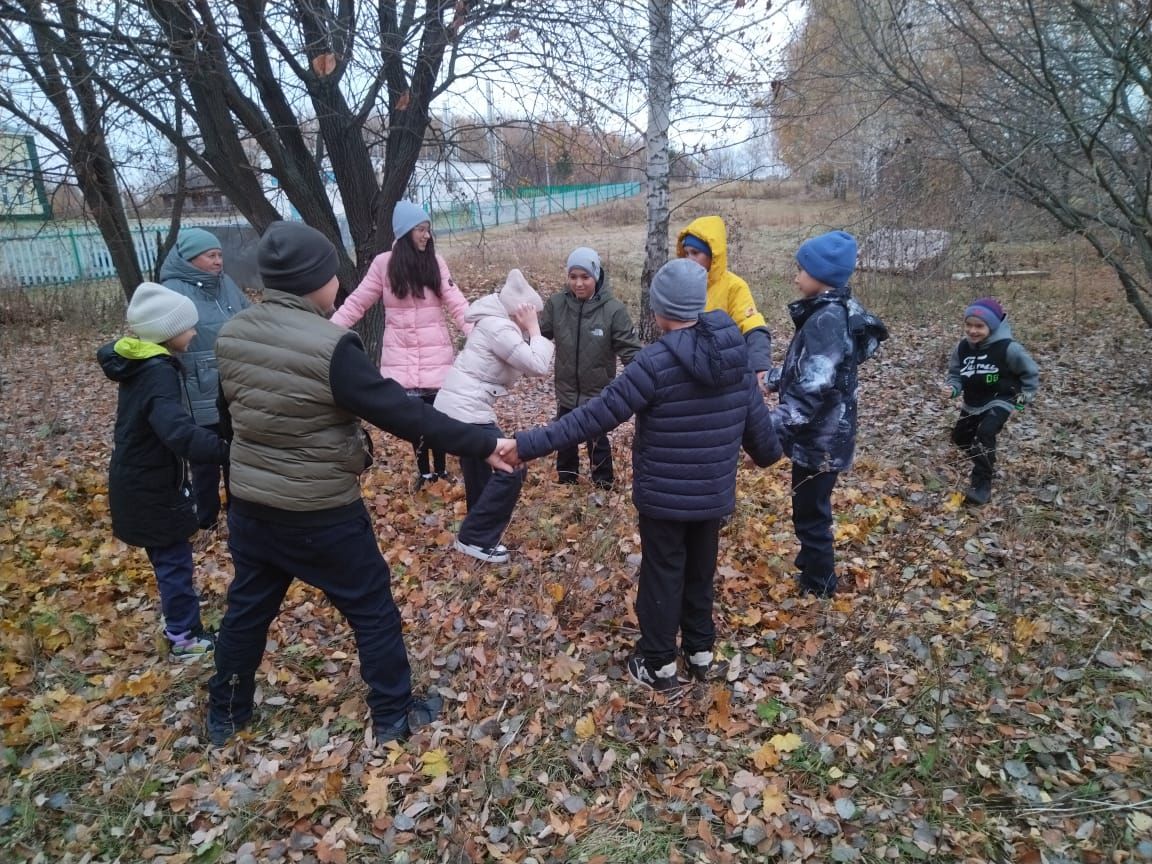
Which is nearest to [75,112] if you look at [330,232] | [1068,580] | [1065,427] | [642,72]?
[330,232]

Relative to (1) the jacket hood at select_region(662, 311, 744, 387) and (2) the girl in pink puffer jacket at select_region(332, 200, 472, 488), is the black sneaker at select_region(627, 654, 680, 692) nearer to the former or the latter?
(1) the jacket hood at select_region(662, 311, 744, 387)

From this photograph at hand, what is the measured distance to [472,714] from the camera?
3.16 metres

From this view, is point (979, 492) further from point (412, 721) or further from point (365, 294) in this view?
point (365, 294)

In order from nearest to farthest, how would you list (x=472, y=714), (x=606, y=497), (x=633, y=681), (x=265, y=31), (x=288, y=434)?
1. (x=288, y=434)
2. (x=472, y=714)
3. (x=633, y=681)
4. (x=606, y=497)
5. (x=265, y=31)

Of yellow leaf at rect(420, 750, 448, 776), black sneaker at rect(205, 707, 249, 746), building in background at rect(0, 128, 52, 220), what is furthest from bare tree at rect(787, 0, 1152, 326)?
building in background at rect(0, 128, 52, 220)

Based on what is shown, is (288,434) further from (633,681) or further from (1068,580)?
(1068,580)

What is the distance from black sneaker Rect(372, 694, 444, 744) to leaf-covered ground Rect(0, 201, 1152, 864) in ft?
0.23

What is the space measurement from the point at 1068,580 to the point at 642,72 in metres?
5.36

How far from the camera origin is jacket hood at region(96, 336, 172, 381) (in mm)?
3180

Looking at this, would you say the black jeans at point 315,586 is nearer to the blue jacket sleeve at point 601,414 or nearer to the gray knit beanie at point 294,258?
the blue jacket sleeve at point 601,414

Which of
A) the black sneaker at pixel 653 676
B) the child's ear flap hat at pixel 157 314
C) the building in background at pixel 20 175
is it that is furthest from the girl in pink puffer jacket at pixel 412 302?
the building in background at pixel 20 175

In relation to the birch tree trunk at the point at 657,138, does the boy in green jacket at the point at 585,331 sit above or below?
below

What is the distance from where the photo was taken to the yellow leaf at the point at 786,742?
2988mm

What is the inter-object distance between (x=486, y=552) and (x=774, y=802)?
7.75 feet
